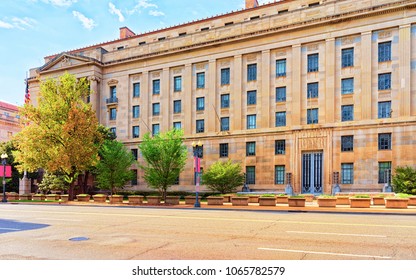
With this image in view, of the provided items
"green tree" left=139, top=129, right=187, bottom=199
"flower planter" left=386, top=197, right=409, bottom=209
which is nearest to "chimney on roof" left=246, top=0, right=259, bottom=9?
"green tree" left=139, top=129, right=187, bottom=199

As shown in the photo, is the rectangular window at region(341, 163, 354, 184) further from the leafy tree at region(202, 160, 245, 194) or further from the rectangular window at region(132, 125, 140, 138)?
the rectangular window at region(132, 125, 140, 138)

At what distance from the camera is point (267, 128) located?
41031mm

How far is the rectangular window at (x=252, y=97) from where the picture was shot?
42.8 metres

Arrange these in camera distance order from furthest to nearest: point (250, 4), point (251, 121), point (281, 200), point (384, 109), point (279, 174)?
1. point (250, 4)
2. point (251, 121)
3. point (279, 174)
4. point (384, 109)
5. point (281, 200)

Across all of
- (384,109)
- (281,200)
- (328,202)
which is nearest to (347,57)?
(384,109)

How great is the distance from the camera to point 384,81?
36.2 metres

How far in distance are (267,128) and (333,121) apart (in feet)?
23.9

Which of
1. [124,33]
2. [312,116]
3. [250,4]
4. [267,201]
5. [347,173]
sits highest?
[250,4]

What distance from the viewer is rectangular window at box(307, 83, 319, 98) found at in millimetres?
39375

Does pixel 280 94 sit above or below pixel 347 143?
above

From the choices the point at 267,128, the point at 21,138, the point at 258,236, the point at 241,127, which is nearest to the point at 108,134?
the point at 21,138

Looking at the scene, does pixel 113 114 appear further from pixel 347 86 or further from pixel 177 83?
pixel 347 86

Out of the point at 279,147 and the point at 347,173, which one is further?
the point at 279,147

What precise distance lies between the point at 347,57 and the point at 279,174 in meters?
14.8
